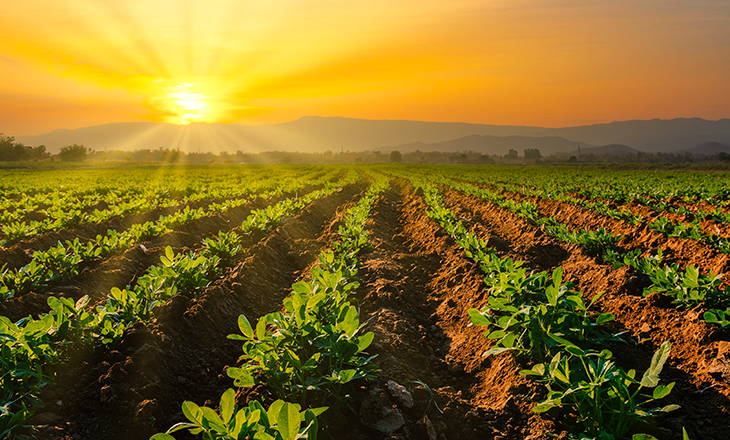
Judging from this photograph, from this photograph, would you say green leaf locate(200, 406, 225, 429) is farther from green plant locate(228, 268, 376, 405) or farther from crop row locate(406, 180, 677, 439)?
crop row locate(406, 180, 677, 439)

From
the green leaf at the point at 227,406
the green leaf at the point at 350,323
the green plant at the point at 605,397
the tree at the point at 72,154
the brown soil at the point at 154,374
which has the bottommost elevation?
the brown soil at the point at 154,374

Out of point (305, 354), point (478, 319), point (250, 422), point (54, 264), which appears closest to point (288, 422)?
point (250, 422)

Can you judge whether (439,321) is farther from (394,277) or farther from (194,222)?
(194,222)

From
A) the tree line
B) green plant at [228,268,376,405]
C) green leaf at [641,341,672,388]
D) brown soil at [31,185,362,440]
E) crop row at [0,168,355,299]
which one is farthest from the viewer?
the tree line

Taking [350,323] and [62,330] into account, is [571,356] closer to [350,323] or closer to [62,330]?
[350,323]

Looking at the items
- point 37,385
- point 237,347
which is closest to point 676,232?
point 237,347

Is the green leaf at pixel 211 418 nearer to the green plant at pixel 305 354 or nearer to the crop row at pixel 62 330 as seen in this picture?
the green plant at pixel 305 354

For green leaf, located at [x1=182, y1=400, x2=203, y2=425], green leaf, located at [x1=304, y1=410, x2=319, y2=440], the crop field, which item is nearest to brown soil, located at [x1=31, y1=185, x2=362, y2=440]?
the crop field

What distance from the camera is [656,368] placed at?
7.09 ft

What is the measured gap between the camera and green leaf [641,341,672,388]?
6.86ft

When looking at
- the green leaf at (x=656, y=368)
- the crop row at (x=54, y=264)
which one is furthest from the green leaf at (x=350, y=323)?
the crop row at (x=54, y=264)

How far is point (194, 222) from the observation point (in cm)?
1009

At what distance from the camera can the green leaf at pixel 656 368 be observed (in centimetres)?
209

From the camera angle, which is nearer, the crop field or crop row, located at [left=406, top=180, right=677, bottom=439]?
crop row, located at [left=406, top=180, right=677, bottom=439]
